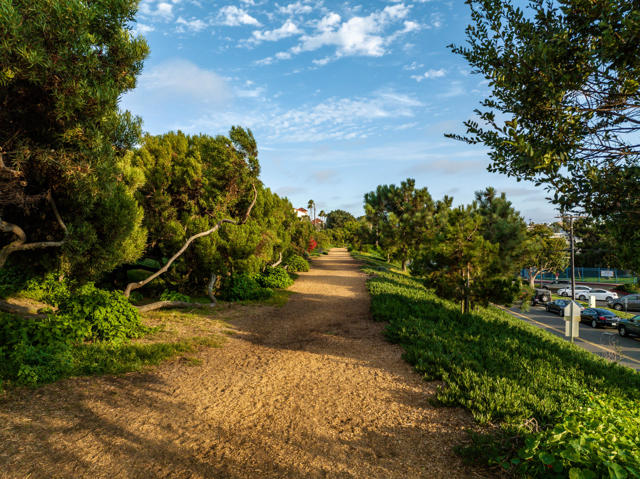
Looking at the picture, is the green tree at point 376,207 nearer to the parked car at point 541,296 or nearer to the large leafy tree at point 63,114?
the parked car at point 541,296

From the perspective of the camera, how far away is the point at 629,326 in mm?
17359

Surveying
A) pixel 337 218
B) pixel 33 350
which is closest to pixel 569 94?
pixel 33 350

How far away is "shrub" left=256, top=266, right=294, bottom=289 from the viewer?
1655 centimetres

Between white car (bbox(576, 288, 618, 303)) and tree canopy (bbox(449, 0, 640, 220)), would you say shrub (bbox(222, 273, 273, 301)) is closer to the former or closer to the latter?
tree canopy (bbox(449, 0, 640, 220))

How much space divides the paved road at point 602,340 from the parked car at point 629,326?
1.27 ft

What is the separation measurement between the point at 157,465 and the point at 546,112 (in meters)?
6.71

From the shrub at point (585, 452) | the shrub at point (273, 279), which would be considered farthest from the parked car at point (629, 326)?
the shrub at point (273, 279)

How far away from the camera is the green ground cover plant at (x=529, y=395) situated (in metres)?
3.08

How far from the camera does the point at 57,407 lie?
448 centimetres

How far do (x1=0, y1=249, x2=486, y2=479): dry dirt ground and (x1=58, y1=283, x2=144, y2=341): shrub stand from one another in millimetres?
1935

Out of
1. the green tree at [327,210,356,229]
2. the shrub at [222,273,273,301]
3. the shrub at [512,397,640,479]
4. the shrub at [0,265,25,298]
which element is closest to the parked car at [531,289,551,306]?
the shrub at [222,273,273,301]

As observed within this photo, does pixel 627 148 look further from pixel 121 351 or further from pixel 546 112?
pixel 121 351

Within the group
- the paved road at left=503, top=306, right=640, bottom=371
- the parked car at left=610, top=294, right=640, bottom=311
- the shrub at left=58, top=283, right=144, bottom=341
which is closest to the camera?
the shrub at left=58, top=283, right=144, bottom=341

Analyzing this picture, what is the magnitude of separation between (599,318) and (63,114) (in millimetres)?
28382
